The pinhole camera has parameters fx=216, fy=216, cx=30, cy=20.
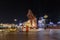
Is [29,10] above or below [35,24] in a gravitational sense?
above

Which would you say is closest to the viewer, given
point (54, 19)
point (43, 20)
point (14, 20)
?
point (14, 20)

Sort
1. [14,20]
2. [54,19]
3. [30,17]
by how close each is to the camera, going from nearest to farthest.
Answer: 1. [30,17]
2. [14,20]
3. [54,19]

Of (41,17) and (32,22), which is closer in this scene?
(32,22)

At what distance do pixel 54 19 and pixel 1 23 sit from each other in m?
20.8

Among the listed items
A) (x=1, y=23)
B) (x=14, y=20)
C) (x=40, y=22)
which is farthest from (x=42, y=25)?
(x=1, y=23)

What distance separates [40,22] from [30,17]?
12.4m

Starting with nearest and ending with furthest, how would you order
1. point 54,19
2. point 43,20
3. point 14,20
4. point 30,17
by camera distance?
1. point 30,17
2. point 14,20
3. point 43,20
4. point 54,19

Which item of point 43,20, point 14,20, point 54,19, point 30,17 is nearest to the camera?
point 30,17

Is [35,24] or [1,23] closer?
[35,24]

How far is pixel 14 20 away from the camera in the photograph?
69000 mm

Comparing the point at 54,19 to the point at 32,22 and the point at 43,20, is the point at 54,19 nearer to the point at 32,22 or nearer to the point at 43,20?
the point at 43,20

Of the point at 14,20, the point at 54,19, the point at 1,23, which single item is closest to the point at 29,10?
the point at 14,20

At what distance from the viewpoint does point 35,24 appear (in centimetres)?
6131

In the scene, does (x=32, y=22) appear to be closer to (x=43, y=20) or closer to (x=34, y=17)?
(x=34, y=17)
